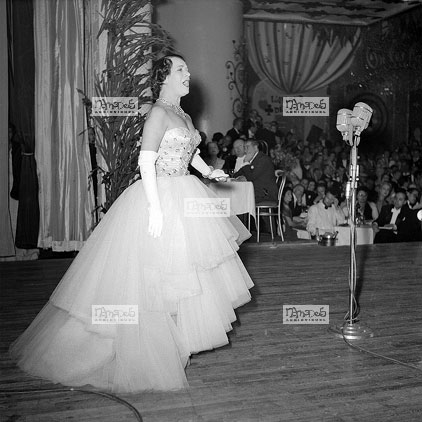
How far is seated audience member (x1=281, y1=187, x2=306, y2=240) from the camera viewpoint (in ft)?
26.3

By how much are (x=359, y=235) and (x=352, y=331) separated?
4.02 metres

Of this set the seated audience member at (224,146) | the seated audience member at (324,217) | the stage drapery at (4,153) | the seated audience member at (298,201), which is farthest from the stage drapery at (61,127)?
the seated audience member at (298,201)

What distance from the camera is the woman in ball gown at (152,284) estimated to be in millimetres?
2613

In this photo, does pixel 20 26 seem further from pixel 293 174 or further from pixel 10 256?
pixel 293 174

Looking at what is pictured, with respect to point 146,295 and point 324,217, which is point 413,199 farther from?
point 146,295

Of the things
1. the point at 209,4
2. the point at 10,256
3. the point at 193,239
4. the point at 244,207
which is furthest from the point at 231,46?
the point at 193,239

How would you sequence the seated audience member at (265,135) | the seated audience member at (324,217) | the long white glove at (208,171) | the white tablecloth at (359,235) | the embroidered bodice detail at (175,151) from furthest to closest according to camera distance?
the seated audience member at (265,135)
the seated audience member at (324,217)
the white tablecloth at (359,235)
the long white glove at (208,171)
the embroidered bodice detail at (175,151)

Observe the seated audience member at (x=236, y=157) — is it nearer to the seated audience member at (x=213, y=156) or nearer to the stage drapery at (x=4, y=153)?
the seated audience member at (x=213, y=156)

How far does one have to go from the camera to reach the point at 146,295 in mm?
2662

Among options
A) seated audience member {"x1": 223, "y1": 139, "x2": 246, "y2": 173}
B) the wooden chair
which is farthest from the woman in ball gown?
seated audience member {"x1": 223, "y1": 139, "x2": 246, "y2": 173}

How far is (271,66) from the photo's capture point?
38.6 ft

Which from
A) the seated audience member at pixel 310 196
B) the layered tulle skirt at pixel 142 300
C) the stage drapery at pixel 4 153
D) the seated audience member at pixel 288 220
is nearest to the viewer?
the layered tulle skirt at pixel 142 300

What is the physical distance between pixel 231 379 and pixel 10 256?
14.6 ft

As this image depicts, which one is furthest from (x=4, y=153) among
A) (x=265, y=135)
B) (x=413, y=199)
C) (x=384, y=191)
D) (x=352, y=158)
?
(x=265, y=135)
